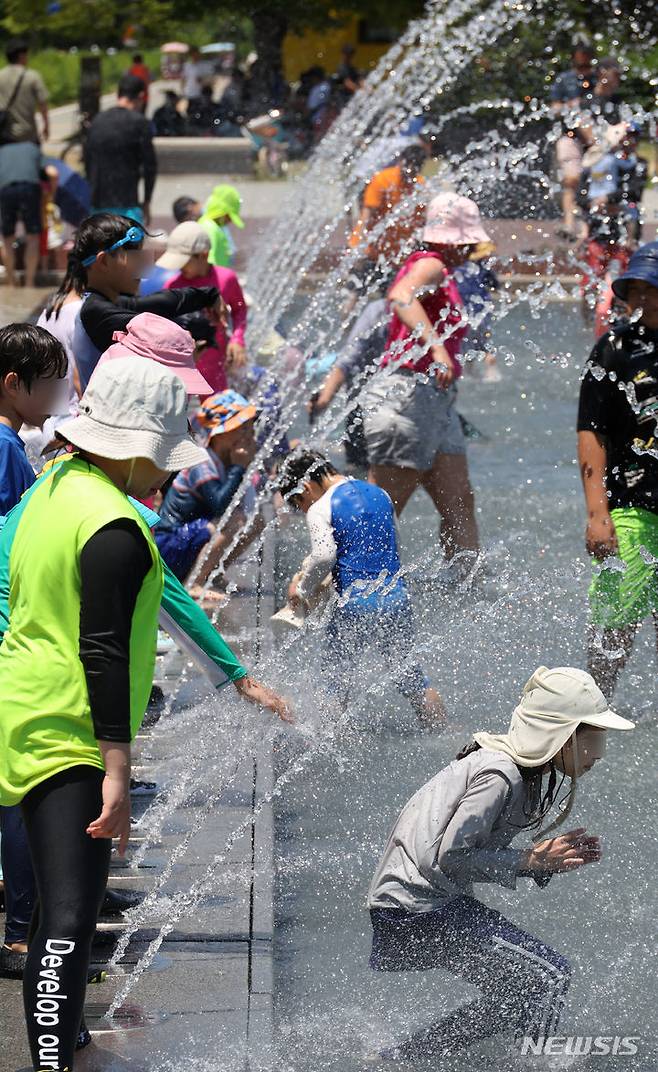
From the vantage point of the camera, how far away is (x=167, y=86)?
4097cm

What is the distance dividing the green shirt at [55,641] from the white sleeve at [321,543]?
264cm

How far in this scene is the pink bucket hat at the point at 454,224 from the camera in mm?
7672

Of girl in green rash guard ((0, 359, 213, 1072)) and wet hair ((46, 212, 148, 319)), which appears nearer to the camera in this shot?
girl in green rash guard ((0, 359, 213, 1072))

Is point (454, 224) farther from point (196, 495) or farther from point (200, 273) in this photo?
point (196, 495)

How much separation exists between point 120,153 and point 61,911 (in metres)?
12.2

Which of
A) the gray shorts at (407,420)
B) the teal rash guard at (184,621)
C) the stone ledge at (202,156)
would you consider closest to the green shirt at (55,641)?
the teal rash guard at (184,621)

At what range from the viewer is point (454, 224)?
7707 millimetres

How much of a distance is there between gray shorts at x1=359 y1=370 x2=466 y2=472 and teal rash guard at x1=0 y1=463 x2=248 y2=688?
3.50 meters

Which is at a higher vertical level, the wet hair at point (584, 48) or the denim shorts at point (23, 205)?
the denim shorts at point (23, 205)

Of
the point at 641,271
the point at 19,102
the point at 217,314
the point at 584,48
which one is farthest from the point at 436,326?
the point at 584,48

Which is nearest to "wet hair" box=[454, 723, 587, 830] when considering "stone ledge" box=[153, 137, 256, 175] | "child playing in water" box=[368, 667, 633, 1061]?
"child playing in water" box=[368, 667, 633, 1061]

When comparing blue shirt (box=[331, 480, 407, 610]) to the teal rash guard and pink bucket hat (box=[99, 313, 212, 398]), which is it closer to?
pink bucket hat (box=[99, 313, 212, 398])

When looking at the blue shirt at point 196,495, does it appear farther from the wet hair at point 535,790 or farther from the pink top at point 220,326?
the wet hair at point 535,790

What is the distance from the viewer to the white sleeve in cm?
626
